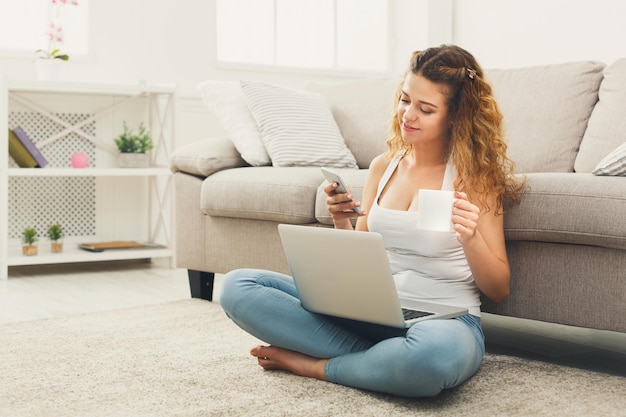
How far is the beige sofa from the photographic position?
193cm

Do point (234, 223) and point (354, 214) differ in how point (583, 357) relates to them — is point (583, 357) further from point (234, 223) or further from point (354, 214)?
point (234, 223)

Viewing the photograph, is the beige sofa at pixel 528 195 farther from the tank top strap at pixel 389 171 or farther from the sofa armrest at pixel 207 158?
the tank top strap at pixel 389 171

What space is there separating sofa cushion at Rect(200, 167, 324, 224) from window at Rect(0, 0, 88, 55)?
5.04 feet

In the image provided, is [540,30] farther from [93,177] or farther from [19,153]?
[19,153]

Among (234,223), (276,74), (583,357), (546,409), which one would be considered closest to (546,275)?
(583,357)

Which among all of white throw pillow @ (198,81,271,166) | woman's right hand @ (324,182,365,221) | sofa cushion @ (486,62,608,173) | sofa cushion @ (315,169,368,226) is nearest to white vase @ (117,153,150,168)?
white throw pillow @ (198,81,271,166)

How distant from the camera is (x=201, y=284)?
10.0ft

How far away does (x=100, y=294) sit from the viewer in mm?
3203

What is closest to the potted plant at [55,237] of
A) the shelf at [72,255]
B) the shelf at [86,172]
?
the shelf at [72,255]

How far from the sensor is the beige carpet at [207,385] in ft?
5.39

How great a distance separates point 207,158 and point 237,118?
217 millimetres

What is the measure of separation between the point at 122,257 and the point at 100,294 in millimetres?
658

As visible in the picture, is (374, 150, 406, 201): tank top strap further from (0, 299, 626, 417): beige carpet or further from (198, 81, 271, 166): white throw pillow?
(198, 81, 271, 166): white throw pillow

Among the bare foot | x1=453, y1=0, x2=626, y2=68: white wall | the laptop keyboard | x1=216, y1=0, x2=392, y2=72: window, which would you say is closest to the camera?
the laptop keyboard
